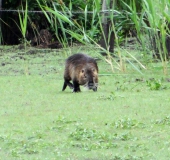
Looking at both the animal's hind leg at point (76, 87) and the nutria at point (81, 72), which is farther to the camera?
the animal's hind leg at point (76, 87)

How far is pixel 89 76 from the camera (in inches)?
314

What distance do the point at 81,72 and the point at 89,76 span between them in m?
0.15

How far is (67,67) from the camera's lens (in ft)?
27.2

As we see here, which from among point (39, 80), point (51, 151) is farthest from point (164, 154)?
point (39, 80)

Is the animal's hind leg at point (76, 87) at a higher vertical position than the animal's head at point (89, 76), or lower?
lower

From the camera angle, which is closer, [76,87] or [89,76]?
[89,76]

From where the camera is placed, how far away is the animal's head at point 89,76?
7.96 m

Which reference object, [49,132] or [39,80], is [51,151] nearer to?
[49,132]

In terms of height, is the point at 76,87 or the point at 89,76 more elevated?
the point at 89,76

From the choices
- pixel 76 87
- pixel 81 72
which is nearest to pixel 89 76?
pixel 81 72

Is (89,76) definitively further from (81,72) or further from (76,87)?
(76,87)

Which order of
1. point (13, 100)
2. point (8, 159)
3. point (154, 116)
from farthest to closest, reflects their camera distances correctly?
point (13, 100) < point (154, 116) < point (8, 159)

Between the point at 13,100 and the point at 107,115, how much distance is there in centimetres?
154

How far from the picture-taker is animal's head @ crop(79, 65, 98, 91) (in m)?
7.96
